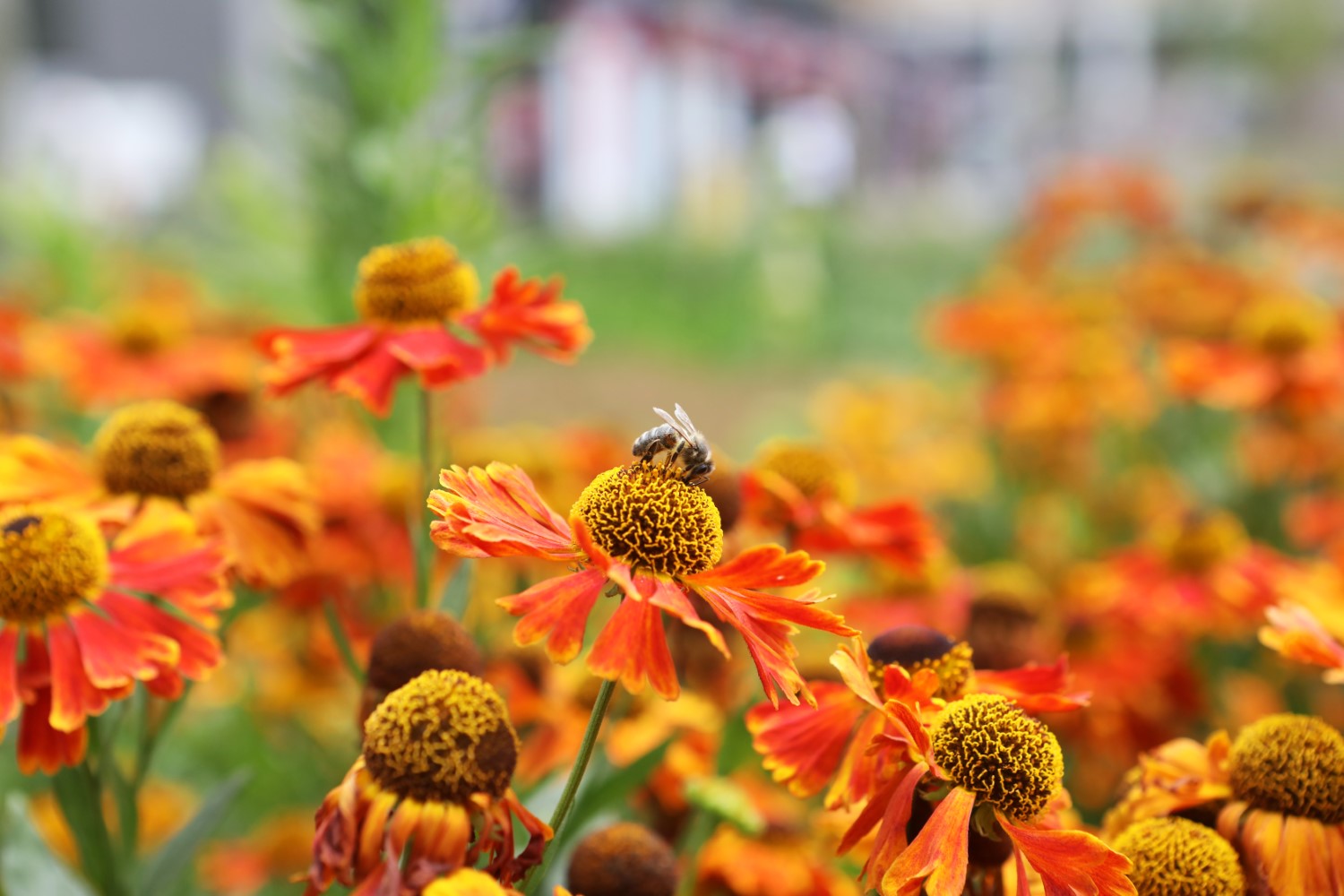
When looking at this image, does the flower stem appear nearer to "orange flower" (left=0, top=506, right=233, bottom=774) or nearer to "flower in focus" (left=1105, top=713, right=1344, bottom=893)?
"orange flower" (left=0, top=506, right=233, bottom=774)

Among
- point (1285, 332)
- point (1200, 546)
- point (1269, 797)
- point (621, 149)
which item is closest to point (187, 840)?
point (1269, 797)

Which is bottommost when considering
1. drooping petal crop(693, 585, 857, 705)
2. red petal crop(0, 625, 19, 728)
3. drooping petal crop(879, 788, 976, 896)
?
drooping petal crop(879, 788, 976, 896)

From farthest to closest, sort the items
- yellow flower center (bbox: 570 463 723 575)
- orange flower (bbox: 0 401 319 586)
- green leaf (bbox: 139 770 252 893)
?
orange flower (bbox: 0 401 319 586) → green leaf (bbox: 139 770 252 893) → yellow flower center (bbox: 570 463 723 575)

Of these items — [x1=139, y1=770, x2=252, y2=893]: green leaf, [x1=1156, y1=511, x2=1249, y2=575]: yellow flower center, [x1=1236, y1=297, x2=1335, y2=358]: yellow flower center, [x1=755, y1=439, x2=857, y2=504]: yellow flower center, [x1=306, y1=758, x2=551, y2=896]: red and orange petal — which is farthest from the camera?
[x1=1236, y1=297, x2=1335, y2=358]: yellow flower center

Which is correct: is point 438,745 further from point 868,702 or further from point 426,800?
point 868,702

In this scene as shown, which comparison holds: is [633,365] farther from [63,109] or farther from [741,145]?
[741,145]

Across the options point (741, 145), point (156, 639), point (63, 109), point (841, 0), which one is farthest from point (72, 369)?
point (841, 0)

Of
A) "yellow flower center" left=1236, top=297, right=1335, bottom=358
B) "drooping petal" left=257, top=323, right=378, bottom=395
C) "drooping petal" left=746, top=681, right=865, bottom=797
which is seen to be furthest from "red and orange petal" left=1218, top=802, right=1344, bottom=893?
"yellow flower center" left=1236, top=297, right=1335, bottom=358
